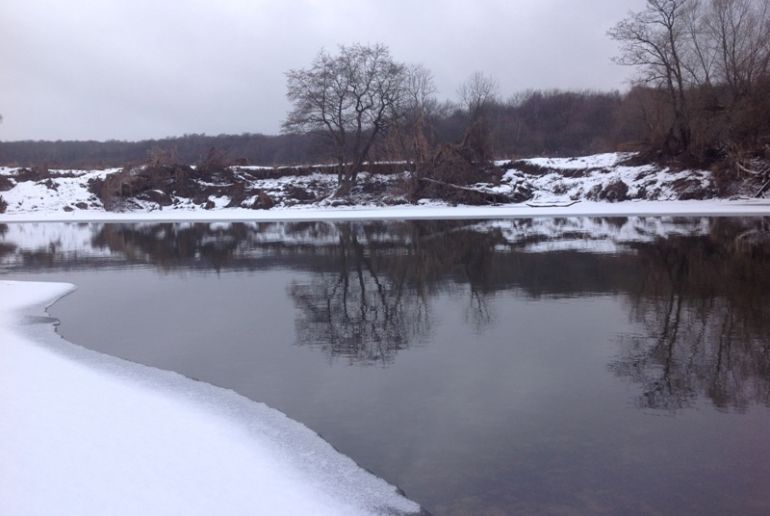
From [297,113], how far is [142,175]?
12.7 m

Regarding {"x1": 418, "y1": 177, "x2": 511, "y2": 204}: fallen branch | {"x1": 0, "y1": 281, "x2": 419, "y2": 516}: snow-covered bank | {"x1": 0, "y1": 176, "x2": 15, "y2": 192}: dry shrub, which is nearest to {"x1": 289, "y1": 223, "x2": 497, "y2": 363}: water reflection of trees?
{"x1": 0, "y1": 281, "x2": 419, "y2": 516}: snow-covered bank

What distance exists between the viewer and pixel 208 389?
7.07 m

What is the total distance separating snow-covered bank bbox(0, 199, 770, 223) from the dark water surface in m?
12.1

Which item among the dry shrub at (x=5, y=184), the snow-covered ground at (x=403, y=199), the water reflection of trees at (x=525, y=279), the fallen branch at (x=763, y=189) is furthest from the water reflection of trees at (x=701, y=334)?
the dry shrub at (x=5, y=184)

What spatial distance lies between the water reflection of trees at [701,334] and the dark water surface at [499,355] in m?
0.04

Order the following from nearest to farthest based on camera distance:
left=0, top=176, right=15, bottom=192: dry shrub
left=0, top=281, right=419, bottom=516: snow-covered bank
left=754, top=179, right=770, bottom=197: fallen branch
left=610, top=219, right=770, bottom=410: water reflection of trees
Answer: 1. left=0, top=281, right=419, bottom=516: snow-covered bank
2. left=610, top=219, right=770, bottom=410: water reflection of trees
3. left=754, top=179, right=770, bottom=197: fallen branch
4. left=0, top=176, right=15, bottom=192: dry shrub

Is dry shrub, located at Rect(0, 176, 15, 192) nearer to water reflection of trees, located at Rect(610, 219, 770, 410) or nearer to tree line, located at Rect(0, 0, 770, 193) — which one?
tree line, located at Rect(0, 0, 770, 193)

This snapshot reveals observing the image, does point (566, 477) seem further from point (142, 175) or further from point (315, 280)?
point (142, 175)

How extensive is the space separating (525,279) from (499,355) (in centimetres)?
569

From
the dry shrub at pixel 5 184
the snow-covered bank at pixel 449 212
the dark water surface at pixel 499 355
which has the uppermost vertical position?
the dry shrub at pixel 5 184

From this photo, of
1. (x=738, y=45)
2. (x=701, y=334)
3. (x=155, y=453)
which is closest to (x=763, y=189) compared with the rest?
(x=738, y=45)

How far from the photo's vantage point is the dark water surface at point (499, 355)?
5.00m

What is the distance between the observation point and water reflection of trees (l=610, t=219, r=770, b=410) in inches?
262

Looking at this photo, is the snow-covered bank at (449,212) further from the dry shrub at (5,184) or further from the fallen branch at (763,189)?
the dry shrub at (5,184)
